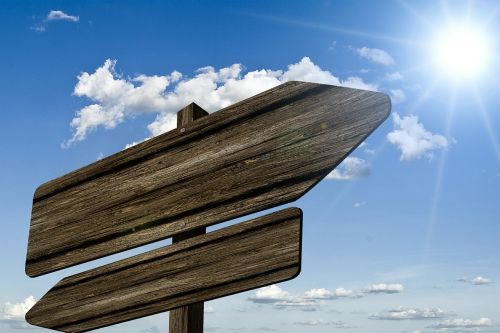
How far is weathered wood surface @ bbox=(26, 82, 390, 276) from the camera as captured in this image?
253 centimetres

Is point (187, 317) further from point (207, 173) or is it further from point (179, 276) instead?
point (207, 173)

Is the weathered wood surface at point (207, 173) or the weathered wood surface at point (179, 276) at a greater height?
the weathered wood surface at point (207, 173)

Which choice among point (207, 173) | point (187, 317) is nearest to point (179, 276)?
point (187, 317)

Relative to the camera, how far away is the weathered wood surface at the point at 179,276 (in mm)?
2506

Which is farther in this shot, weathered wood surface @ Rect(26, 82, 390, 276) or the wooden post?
the wooden post

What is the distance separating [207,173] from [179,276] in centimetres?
50

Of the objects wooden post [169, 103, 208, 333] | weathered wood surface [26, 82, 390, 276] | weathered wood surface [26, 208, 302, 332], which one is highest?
weathered wood surface [26, 82, 390, 276]

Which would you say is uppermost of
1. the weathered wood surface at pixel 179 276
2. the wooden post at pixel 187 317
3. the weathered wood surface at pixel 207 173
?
the weathered wood surface at pixel 207 173

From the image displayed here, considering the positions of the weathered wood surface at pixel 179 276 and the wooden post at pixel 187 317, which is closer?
the weathered wood surface at pixel 179 276

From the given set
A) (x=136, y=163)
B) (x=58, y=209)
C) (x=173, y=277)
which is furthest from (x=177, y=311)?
(x=58, y=209)

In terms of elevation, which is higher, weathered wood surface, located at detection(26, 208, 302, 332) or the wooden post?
weathered wood surface, located at detection(26, 208, 302, 332)

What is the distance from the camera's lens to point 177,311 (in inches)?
116

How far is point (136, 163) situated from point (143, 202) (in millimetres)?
237

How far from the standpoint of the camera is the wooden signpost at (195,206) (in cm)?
252
